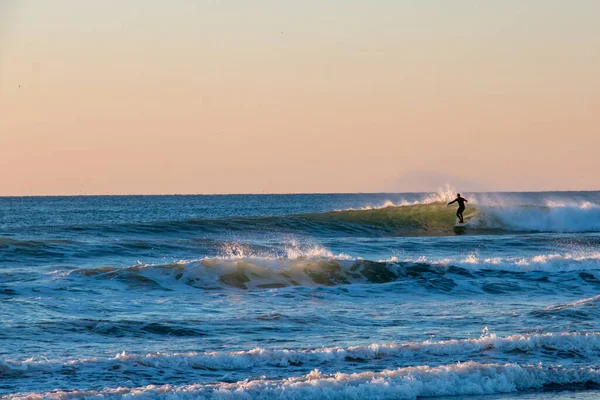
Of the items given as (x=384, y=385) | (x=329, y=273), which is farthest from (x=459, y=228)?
(x=384, y=385)

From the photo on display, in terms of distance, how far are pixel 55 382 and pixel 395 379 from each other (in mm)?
4284

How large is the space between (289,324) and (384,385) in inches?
154

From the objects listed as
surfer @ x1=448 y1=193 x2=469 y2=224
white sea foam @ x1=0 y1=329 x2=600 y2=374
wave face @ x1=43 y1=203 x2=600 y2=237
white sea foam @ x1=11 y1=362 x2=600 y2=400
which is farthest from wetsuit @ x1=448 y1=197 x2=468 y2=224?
white sea foam @ x1=11 y1=362 x2=600 y2=400

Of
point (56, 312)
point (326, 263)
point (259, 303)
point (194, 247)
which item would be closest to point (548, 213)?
point (194, 247)

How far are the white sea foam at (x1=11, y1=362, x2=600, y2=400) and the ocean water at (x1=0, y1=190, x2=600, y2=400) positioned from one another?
0.06ft

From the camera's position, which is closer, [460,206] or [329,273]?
[329,273]

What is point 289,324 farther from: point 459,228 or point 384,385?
point 459,228

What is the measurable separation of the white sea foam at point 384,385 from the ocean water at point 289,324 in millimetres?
18

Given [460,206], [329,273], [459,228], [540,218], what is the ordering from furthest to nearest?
[540,218] → [459,228] → [460,206] → [329,273]

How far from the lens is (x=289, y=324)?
1469 cm

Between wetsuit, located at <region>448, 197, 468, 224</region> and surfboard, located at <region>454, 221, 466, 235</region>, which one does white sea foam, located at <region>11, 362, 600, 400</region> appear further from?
surfboard, located at <region>454, 221, 466, 235</region>

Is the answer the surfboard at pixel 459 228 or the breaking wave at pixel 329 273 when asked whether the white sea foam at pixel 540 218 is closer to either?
the surfboard at pixel 459 228

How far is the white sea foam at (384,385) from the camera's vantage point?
407 inches

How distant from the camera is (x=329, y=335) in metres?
13.9
